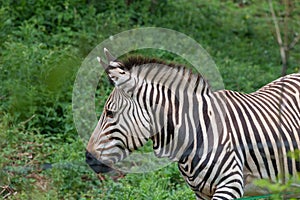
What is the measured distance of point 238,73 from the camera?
1077cm

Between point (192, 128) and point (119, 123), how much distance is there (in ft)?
1.85

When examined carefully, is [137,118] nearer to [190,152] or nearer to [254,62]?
[190,152]

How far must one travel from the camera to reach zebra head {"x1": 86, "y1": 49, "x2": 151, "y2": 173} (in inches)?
230

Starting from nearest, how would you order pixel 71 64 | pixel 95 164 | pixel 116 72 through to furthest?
1. pixel 71 64
2. pixel 116 72
3. pixel 95 164

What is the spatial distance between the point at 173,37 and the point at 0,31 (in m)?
2.51

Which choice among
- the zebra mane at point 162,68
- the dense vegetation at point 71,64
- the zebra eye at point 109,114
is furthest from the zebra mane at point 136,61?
the dense vegetation at point 71,64

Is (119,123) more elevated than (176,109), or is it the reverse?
(176,109)

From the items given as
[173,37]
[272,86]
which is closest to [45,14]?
[173,37]

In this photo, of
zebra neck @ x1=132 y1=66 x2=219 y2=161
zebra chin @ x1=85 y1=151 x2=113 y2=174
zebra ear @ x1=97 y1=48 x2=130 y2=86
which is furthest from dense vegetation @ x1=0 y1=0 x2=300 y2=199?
zebra neck @ x1=132 y1=66 x2=219 y2=161

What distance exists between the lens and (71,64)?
5.02 meters

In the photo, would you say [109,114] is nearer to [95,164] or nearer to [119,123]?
[119,123]

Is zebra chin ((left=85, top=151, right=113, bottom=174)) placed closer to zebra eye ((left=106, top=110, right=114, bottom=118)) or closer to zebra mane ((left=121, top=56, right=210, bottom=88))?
zebra eye ((left=106, top=110, right=114, bottom=118))

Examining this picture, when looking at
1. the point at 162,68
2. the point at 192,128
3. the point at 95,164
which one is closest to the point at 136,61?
the point at 162,68

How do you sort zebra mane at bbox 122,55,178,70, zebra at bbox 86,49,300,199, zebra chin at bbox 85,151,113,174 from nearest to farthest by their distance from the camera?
zebra at bbox 86,49,300,199 < zebra mane at bbox 122,55,178,70 < zebra chin at bbox 85,151,113,174
